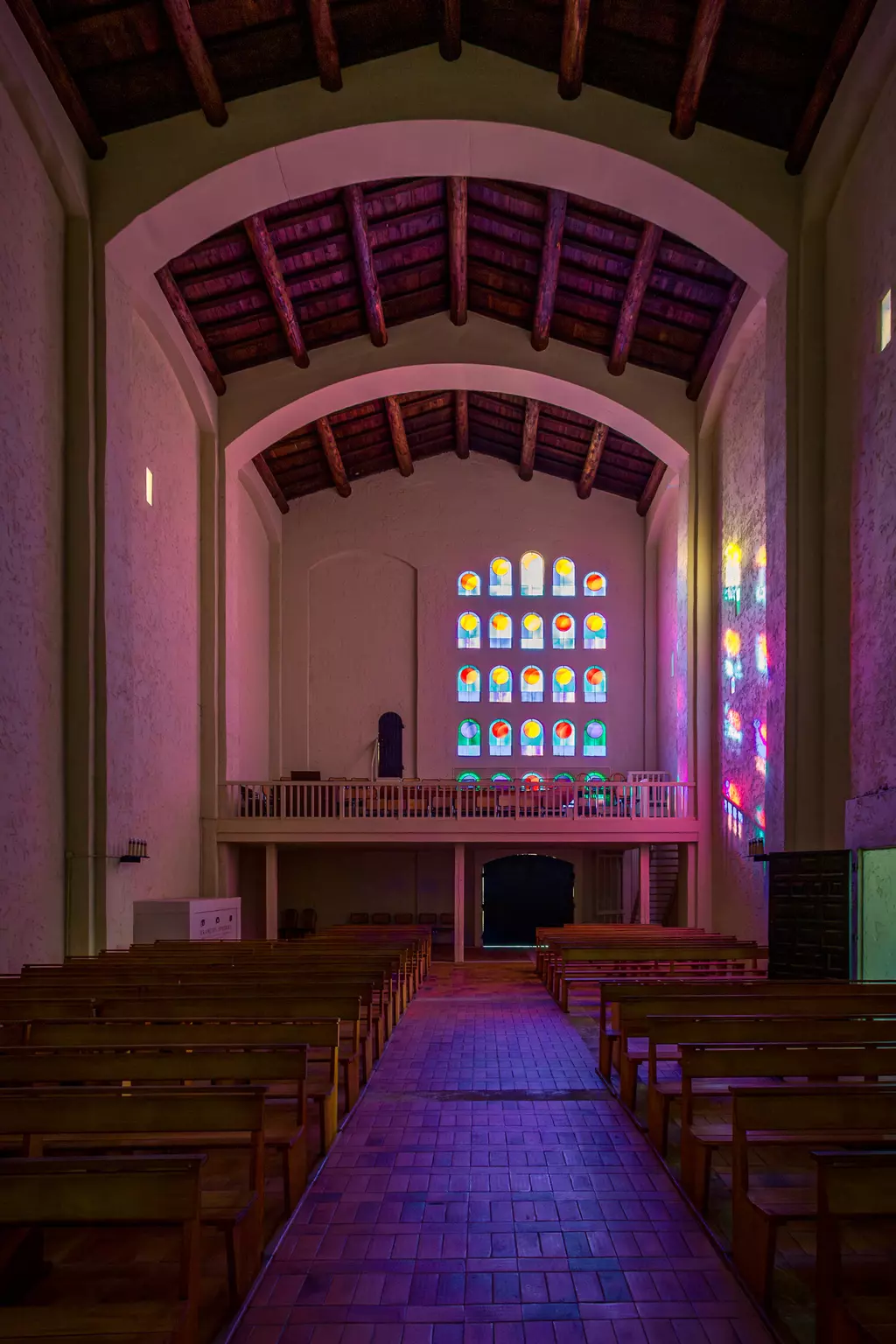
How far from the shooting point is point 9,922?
976cm

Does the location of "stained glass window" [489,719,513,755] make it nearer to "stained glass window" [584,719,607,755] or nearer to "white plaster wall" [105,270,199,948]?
"stained glass window" [584,719,607,755]

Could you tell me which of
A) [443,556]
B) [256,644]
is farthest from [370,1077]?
[443,556]

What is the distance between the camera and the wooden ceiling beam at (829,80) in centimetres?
961

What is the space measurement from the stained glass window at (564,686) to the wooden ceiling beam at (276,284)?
349 inches

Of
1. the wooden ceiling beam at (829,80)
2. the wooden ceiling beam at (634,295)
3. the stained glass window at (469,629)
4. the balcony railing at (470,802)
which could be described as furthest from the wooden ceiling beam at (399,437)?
the wooden ceiling beam at (829,80)

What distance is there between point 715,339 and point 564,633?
879 cm

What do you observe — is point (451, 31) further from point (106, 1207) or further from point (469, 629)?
point (469, 629)

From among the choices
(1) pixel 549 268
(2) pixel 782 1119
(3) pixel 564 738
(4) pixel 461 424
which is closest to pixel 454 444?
(4) pixel 461 424

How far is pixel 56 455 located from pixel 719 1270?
32.5ft

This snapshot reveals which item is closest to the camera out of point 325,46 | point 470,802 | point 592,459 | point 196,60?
point 196,60

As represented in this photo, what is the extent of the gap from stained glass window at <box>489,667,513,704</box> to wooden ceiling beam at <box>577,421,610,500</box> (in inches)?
157

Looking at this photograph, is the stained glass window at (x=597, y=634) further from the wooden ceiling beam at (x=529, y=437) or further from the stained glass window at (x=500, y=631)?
the wooden ceiling beam at (x=529, y=437)

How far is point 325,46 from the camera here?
11609 millimetres

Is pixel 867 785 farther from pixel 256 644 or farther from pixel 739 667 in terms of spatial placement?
pixel 256 644
